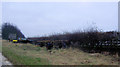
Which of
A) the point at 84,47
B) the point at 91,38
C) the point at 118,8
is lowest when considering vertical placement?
the point at 84,47

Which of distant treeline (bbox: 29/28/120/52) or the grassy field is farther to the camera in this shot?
distant treeline (bbox: 29/28/120/52)

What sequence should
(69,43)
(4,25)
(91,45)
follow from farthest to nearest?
(4,25) < (69,43) < (91,45)

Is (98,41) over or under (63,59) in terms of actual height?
over

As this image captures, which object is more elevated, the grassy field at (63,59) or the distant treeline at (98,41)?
the distant treeline at (98,41)

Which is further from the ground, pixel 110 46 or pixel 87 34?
pixel 87 34

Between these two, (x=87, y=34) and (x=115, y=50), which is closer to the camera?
(x=115, y=50)

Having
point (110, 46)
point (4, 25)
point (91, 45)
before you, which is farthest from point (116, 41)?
point (4, 25)

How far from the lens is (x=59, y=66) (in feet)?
23.4

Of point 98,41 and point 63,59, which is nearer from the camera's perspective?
point 63,59

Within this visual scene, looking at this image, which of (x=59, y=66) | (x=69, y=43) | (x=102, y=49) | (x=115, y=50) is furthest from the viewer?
(x=69, y=43)

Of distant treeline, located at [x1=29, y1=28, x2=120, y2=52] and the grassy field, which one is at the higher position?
distant treeline, located at [x1=29, y1=28, x2=120, y2=52]

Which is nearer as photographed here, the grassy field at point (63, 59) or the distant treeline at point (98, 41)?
the grassy field at point (63, 59)

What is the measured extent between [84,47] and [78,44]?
4.67ft

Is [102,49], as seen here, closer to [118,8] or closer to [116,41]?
[116,41]
